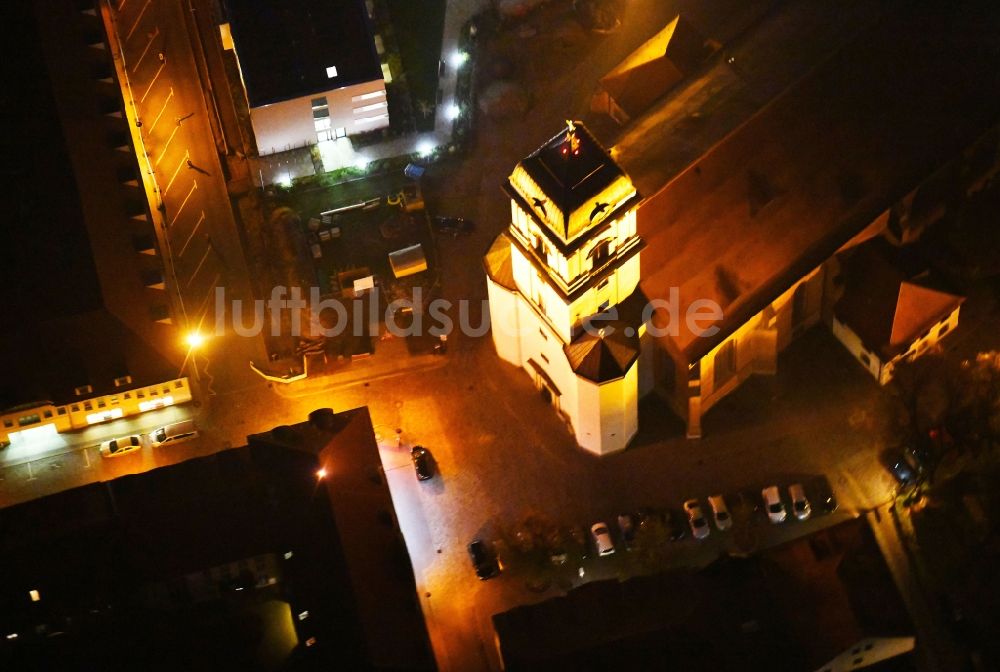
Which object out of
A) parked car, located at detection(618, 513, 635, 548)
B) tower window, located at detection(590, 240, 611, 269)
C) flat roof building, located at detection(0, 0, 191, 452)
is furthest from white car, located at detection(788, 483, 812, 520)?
flat roof building, located at detection(0, 0, 191, 452)

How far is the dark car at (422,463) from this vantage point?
287 ft

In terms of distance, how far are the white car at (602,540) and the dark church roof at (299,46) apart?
3584cm

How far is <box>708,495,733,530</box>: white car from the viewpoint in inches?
3312

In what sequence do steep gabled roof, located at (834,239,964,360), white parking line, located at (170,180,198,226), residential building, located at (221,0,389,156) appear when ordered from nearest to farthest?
steep gabled roof, located at (834,239,964,360), white parking line, located at (170,180,198,226), residential building, located at (221,0,389,156)

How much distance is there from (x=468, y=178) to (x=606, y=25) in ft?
53.4

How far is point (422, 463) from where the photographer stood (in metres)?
87.6

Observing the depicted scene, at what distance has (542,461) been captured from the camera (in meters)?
88.1

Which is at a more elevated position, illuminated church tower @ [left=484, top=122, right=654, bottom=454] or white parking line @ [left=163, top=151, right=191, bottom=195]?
white parking line @ [left=163, top=151, right=191, bottom=195]

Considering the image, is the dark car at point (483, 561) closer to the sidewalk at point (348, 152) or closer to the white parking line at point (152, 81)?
the sidewalk at point (348, 152)

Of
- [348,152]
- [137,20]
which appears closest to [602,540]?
[348,152]

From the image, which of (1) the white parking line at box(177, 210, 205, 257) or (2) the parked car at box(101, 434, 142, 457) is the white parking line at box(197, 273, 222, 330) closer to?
(1) the white parking line at box(177, 210, 205, 257)

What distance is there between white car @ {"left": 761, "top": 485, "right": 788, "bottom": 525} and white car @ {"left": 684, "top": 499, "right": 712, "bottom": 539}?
369 cm

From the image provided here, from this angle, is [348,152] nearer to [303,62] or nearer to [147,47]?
[303,62]

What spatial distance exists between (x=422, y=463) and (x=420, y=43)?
3554cm
